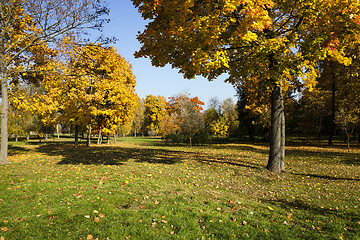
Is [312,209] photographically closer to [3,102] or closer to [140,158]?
[140,158]

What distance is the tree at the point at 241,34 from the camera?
7000mm

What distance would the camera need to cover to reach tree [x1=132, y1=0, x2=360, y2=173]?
7000mm

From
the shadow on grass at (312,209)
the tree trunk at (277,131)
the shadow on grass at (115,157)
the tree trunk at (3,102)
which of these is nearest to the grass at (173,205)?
the shadow on grass at (312,209)

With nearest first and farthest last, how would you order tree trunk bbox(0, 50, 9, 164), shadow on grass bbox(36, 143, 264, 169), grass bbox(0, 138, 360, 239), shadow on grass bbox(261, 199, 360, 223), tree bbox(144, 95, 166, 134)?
grass bbox(0, 138, 360, 239), shadow on grass bbox(261, 199, 360, 223), tree trunk bbox(0, 50, 9, 164), shadow on grass bbox(36, 143, 264, 169), tree bbox(144, 95, 166, 134)

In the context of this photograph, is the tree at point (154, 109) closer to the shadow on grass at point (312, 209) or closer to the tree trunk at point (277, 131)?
the tree trunk at point (277, 131)

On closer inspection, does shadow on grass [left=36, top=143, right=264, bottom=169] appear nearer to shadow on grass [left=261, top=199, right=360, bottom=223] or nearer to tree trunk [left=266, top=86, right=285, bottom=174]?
tree trunk [left=266, top=86, right=285, bottom=174]

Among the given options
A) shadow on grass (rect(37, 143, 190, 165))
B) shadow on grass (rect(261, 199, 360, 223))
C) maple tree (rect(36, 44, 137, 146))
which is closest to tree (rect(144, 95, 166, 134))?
maple tree (rect(36, 44, 137, 146))

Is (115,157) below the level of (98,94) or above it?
below

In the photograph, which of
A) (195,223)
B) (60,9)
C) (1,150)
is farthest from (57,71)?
(195,223)

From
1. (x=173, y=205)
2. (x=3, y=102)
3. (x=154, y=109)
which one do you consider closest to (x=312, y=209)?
(x=173, y=205)

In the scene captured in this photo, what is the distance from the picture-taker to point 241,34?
21.7 ft

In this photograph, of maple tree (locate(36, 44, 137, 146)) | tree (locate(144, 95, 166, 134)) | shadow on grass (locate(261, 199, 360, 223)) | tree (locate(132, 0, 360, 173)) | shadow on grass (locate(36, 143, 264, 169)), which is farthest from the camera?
tree (locate(144, 95, 166, 134))

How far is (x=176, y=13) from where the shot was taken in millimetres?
7492

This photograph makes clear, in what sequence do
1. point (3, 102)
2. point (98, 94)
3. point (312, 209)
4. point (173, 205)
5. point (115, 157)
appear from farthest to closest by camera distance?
point (98, 94) → point (115, 157) → point (3, 102) → point (312, 209) → point (173, 205)
